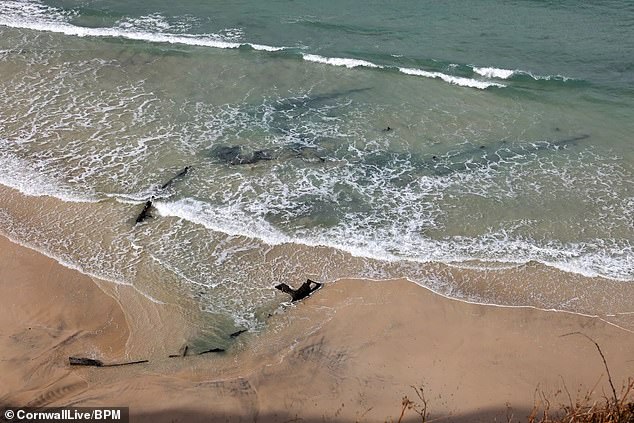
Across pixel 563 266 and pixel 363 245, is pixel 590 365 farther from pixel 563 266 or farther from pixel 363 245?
pixel 363 245

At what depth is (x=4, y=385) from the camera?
29.9ft

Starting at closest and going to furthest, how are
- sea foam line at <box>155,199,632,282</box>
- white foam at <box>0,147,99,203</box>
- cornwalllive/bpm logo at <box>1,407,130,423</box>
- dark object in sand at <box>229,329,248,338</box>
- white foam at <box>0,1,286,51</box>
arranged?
cornwalllive/bpm logo at <box>1,407,130,423</box>
dark object in sand at <box>229,329,248,338</box>
sea foam line at <box>155,199,632,282</box>
white foam at <box>0,147,99,203</box>
white foam at <box>0,1,286,51</box>

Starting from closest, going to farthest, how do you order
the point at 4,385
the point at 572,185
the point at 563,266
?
the point at 4,385 → the point at 563,266 → the point at 572,185

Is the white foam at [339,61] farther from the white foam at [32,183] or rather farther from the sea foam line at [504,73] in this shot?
the white foam at [32,183]

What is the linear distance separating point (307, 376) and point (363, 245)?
3560mm

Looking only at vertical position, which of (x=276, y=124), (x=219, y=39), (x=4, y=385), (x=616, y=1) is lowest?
Answer: (x=4, y=385)

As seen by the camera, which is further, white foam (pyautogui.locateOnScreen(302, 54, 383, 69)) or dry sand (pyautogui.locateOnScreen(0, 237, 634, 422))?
white foam (pyautogui.locateOnScreen(302, 54, 383, 69))

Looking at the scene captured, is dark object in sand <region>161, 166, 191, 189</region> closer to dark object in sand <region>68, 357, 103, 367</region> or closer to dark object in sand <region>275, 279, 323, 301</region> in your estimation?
dark object in sand <region>275, 279, 323, 301</region>

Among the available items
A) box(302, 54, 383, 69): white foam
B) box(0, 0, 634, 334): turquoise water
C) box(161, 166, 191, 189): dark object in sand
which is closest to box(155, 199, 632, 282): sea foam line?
box(0, 0, 634, 334): turquoise water

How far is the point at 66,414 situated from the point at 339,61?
14600mm

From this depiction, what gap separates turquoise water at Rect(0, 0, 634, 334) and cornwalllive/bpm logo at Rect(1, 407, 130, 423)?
2556mm

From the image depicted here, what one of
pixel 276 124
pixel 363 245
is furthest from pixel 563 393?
pixel 276 124

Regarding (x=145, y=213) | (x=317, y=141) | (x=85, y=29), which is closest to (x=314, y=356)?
(x=145, y=213)

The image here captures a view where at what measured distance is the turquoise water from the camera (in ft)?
39.1
